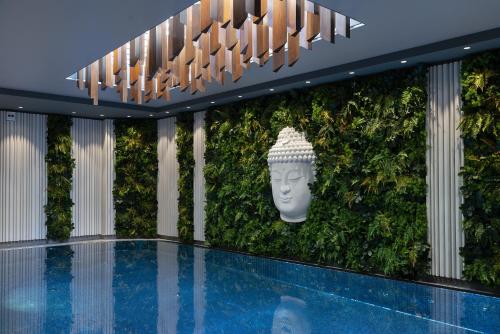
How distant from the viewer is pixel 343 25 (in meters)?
5.65

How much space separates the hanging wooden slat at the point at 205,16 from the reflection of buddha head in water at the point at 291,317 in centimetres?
340

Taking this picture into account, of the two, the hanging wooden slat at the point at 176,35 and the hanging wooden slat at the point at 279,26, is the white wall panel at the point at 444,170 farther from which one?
the hanging wooden slat at the point at 176,35

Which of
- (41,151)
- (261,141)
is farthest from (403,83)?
(41,151)

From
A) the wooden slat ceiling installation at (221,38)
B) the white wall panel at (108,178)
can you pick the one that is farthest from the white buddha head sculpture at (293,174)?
the white wall panel at (108,178)

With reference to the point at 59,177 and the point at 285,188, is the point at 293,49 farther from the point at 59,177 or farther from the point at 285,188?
the point at 59,177

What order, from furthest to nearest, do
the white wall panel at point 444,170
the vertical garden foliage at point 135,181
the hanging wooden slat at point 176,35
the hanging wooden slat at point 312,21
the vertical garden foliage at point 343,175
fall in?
the vertical garden foliage at point 135,181 < the vertical garden foliage at point 343,175 < the white wall panel at point 444,170 < the hanging wooden slat at point 176,35 < the hanging wooden slat at point 312,21

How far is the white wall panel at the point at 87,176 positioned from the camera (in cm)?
1249

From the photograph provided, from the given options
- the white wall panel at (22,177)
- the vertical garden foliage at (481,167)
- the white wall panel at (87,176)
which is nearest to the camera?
the vertical garden foliage at (481,167)

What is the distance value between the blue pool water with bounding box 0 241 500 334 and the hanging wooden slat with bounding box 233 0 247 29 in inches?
128

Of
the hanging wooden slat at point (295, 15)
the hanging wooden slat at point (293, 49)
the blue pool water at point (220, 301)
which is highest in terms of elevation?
the hanging wooden slat at point (295, 15)

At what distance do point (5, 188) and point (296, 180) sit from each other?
7.65m

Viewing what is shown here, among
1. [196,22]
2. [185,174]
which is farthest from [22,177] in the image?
[196,22]

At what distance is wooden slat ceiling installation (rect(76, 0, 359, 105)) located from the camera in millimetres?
4875

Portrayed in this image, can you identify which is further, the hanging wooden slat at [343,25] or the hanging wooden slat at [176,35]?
the hanging wooden slat at [176,35]
